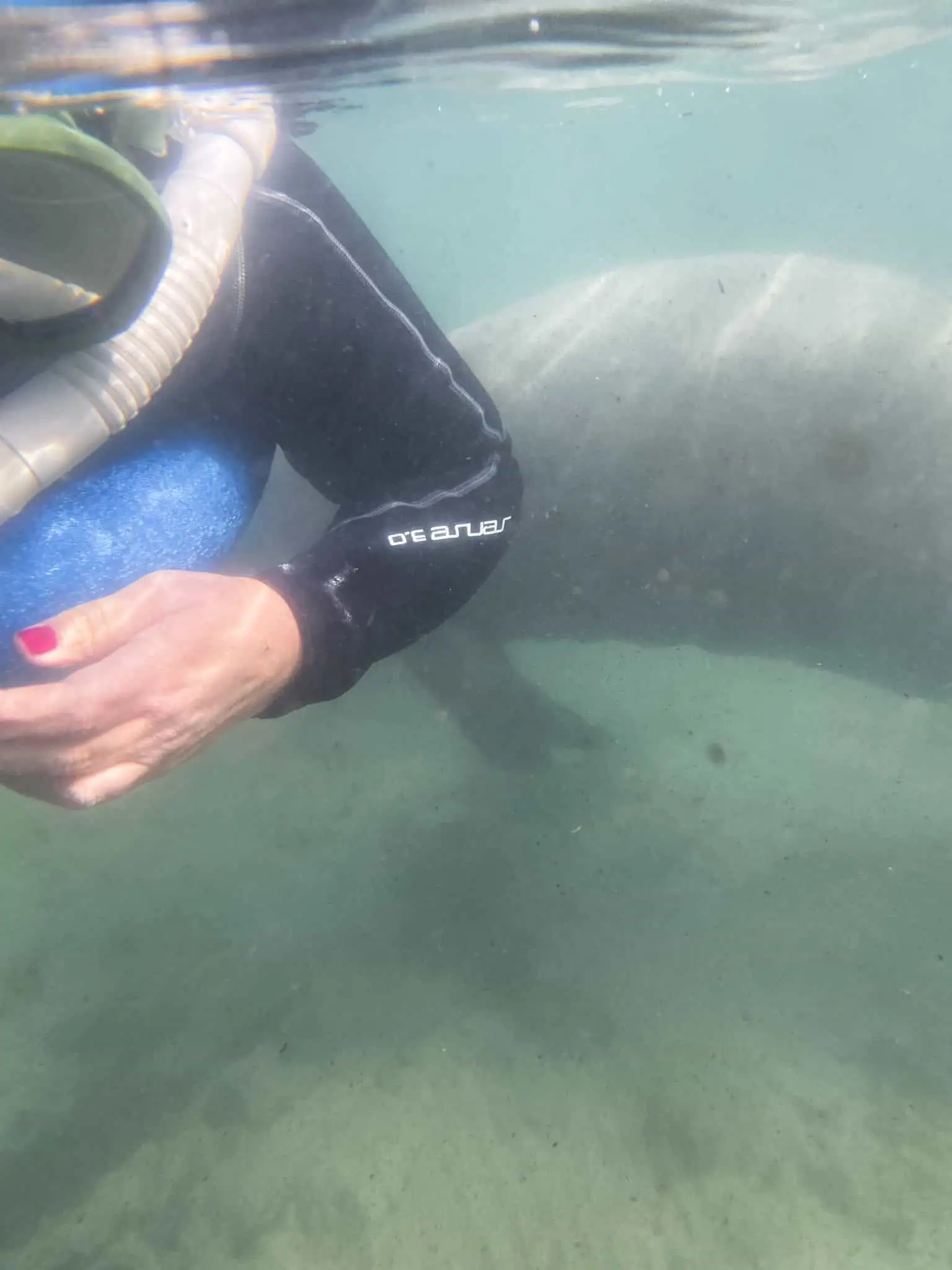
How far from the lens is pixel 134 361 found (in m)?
1.62

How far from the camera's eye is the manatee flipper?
5035mm

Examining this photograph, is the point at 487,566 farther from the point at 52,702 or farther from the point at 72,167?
the point at 72,167

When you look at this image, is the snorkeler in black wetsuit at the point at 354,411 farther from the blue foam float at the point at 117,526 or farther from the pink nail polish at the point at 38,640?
the pink nail polish at the point at 38,640

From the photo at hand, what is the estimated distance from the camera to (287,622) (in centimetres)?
190

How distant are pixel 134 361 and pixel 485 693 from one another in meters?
3.64

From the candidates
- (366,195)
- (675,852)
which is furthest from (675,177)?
(675,852)

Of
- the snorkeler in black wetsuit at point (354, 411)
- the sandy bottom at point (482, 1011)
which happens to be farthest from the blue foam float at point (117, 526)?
the sandy bottom at point (482, 1011)

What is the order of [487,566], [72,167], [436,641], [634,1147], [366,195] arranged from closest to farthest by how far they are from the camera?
[72,167], [487,566], [634,1147], [436,641], [366,195]

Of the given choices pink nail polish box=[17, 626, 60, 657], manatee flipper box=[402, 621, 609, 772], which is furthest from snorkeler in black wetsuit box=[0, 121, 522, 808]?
manatee flipper box=[402, 621, 609, 772]

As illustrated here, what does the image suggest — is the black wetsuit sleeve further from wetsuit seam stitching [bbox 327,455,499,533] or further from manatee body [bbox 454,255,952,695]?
manatee body [bbox 454,255,952,695]

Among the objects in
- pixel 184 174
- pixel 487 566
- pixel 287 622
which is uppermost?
pixel 184 174

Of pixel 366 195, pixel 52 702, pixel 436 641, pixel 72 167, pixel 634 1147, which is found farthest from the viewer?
pixel 366 195

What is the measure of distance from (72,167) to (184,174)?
0.78 meters

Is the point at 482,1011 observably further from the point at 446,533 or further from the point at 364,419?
the point at 364,419
